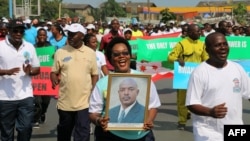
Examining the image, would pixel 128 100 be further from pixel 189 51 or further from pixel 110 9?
pixel 110 9

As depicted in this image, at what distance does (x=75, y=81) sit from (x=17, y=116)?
0.79 metres

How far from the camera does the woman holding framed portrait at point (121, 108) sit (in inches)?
174

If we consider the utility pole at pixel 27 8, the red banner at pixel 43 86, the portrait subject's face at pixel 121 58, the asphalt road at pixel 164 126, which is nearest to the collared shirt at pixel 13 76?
the asphalt road at pixel 164 126

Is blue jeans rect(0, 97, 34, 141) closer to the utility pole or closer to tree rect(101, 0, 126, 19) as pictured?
the utility pole

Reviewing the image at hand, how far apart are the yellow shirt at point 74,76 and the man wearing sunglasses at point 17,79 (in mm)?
385

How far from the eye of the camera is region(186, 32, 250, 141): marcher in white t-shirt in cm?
477

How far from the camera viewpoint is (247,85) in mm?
4945

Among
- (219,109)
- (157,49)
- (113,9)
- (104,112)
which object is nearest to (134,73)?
(104,112)

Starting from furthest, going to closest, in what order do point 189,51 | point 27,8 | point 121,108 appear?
point 27,8, point 189,51, point 121,108

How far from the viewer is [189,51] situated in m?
9.48

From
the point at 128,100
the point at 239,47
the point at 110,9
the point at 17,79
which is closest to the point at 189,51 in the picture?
the point at 17,79

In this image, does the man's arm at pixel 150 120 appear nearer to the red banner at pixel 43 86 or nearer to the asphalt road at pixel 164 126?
the asphalt road at pixel 164 126

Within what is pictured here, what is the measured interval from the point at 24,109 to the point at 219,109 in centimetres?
299

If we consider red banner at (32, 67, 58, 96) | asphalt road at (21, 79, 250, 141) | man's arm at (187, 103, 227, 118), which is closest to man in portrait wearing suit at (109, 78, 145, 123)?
man's arm at (187, 103, 227, 118)
